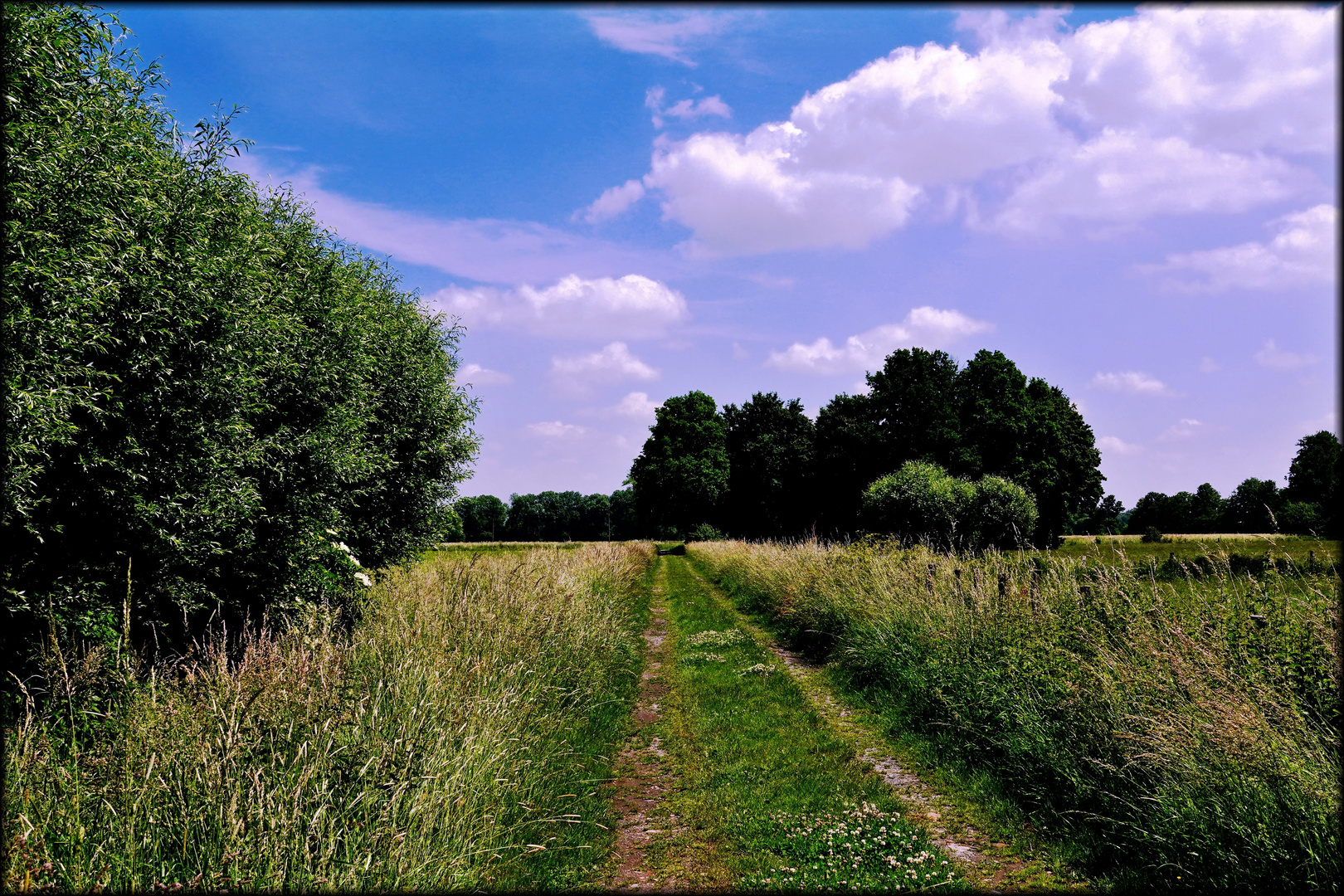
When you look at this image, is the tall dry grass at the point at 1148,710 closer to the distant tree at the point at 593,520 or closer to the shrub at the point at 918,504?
the shrub at the point at 918,504

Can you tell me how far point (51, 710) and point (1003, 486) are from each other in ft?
105

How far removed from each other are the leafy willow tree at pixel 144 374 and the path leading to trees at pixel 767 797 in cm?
524

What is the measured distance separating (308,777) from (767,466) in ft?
194

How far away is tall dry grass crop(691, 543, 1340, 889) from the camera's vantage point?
13.0ft

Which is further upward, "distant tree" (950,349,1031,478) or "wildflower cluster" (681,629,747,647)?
"distant tree" (950,349,1031,478)

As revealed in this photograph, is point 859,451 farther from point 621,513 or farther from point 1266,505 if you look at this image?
point 621,513

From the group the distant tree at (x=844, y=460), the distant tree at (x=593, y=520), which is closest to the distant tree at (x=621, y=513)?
the distant tree at (x=593, y=520)

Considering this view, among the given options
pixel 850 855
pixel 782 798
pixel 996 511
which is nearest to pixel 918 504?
pixel 996 511

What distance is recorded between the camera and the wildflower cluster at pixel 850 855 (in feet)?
14.5

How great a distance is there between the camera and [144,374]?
21.5 feet

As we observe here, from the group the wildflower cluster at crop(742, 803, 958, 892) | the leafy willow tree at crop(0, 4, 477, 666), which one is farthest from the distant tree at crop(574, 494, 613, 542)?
the wildflower cluster at crop(742, 803, 958, 892)

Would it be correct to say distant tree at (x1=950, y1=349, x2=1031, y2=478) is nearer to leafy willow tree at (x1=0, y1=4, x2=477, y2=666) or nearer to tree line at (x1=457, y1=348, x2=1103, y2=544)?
tree line at (x1=457, y1=348, x2=1103, y2=544)

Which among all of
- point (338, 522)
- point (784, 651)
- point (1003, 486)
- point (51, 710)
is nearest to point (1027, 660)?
point (784, 651)

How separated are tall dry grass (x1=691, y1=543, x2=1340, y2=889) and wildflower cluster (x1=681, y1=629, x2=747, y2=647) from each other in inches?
172
